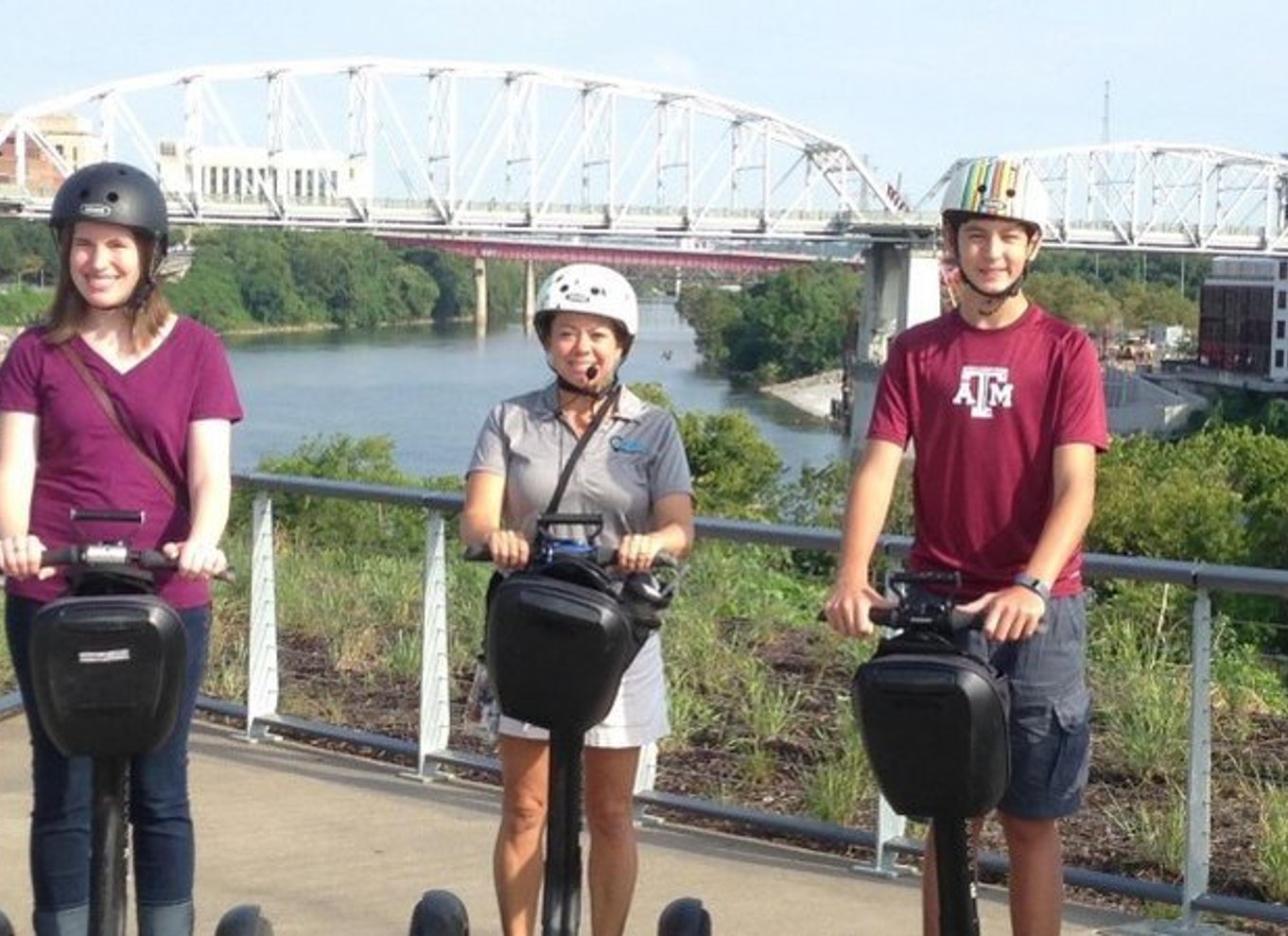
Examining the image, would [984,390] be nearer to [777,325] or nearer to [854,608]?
[854,608]

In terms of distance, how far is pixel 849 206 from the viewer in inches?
4227

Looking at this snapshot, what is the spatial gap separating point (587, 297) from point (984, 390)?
82 centimetres

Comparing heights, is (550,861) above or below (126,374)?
below

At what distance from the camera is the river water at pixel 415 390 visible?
2296 inches

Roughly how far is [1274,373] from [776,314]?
29.7 m

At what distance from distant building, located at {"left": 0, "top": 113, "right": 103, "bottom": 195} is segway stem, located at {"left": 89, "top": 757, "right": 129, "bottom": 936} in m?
88.4

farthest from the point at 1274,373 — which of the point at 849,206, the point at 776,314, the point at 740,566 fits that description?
the point at 740,566

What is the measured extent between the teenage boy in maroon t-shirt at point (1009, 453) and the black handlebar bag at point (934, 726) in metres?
0.21

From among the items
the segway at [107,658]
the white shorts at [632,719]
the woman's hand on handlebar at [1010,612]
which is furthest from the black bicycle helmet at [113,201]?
the woman's hand on handlebar at [1010,612]

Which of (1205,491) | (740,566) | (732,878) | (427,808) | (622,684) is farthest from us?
(1205,491)

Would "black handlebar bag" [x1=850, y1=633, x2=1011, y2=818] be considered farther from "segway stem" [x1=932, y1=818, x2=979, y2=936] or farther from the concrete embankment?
the concrete embankment

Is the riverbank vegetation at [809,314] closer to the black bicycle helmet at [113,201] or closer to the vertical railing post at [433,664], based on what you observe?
the vertical railing post at [433,664]

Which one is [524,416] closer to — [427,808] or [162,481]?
[162,481]

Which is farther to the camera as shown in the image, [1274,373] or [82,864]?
[1274,373]
